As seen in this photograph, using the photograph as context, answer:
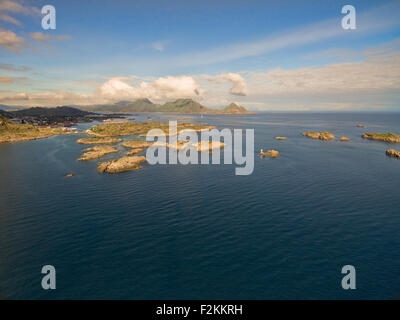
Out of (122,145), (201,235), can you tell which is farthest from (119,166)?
(122,145)

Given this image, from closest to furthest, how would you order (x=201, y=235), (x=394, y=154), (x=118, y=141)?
(x=201, y=235) → (x=394, y=154) → (x=118, y=141)

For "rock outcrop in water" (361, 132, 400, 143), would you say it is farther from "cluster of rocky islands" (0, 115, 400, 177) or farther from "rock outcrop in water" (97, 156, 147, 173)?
"rock outcrop in water" (97, 156, 147, 173)

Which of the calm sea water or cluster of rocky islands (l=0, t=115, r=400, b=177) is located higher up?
cluster of rocky islands (l=0, t=115, r=400, b=177)

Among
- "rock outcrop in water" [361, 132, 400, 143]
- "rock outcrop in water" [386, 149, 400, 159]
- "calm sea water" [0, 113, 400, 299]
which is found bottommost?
"calm sea water" [0, 113, 400, 299]

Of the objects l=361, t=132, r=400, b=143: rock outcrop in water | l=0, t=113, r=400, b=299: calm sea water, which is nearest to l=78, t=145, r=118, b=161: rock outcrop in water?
l=0, t=113, r=400, b=299: calm sea water

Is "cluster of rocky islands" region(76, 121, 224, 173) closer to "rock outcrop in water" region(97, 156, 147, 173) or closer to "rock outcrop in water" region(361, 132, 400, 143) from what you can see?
"rock outcrop in water" region(97, 156, 147, 173)

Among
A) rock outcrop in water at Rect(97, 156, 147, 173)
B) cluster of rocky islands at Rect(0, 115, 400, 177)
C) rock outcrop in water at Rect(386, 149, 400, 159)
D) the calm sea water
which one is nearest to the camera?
the calm sea water

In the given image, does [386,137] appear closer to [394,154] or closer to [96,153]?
[394,154]

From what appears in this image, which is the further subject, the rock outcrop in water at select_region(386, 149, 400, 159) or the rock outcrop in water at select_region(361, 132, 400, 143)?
the rock outcrop in water at select_region(361, 132, 400, 143)

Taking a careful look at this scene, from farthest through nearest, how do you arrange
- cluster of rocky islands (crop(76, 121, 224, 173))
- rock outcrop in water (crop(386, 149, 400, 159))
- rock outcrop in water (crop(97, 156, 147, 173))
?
1. rock outcrop in water (crop(386, 149, 400, 159))
2. cluster of rocky islands (crop(76, 121, 224, 173))
3. rock outcrop in water (crop(97, 156, 147, 173))
